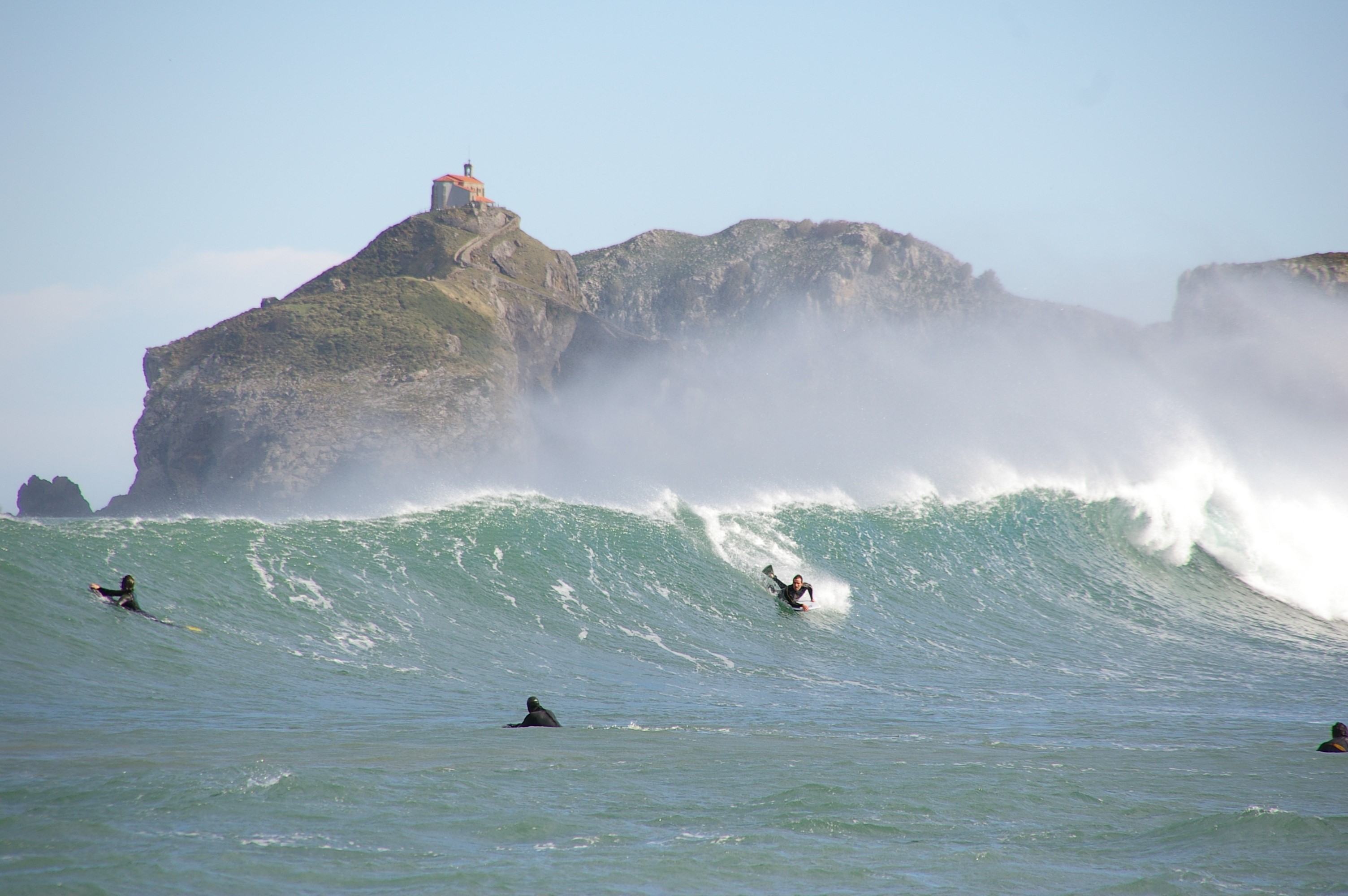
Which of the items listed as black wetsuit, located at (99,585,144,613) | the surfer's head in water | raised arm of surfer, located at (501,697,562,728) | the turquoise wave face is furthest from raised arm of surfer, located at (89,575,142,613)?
the surfer's head in water

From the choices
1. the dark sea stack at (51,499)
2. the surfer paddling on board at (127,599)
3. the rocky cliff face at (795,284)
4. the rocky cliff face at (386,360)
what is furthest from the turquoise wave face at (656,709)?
the rocky cliff face at (795,284)

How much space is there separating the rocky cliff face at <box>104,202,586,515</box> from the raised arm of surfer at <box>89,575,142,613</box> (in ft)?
184

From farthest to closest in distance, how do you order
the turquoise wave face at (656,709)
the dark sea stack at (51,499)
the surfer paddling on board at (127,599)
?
the dark sea stack at (51,499) < the surfer paddling on board at (127,599) < the turquoise wave face at (656,709)

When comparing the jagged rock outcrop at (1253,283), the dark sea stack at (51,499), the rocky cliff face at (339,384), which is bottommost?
the dark sea stack at (51,499)

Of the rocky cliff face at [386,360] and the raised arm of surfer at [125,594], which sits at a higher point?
the rocky cliff face at [386,360]

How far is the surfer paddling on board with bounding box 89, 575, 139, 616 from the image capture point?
14469 mm

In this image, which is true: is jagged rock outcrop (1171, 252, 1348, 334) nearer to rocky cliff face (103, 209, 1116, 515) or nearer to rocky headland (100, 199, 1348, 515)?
rocky headland (100, 199, 1348, 515)

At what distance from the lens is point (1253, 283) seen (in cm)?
10444

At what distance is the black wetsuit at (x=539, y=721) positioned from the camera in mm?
11188

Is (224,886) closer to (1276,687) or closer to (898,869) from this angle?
(898,869)

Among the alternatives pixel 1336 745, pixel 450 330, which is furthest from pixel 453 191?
pixel 1336 745

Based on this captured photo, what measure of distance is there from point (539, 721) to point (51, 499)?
9473 cm

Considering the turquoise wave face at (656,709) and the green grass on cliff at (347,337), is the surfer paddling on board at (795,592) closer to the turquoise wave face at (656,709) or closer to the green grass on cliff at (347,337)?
the turquoise wave face at (656,709)

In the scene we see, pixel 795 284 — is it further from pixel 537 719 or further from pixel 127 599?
pixel 537 719
